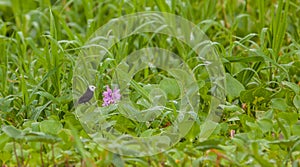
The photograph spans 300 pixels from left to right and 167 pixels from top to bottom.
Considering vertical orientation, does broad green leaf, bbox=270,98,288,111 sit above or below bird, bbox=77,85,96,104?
below

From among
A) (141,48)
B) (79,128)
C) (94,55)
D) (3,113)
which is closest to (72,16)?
(141,48)

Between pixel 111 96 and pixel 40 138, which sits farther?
pixel 111 96

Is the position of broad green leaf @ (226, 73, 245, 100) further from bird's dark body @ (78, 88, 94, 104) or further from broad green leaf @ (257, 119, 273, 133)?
bird's dark body @ (78, 88, 94, 104)

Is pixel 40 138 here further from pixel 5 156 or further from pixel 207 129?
pixel 207 129

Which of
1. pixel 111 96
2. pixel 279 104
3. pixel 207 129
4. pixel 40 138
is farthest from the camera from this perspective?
pixel 111 96

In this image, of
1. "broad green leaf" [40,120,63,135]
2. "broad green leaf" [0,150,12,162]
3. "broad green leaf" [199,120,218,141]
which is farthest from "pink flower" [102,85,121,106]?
"broad green leaf" [0,150,12,162]

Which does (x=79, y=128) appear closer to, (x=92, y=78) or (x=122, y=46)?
(x=92, y=78)

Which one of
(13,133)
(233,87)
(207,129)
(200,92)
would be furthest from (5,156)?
(233,87)

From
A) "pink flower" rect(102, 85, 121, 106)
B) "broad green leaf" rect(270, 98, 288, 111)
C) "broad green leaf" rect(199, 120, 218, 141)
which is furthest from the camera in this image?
"pink flower" rect(102, 85, 121, 106)
